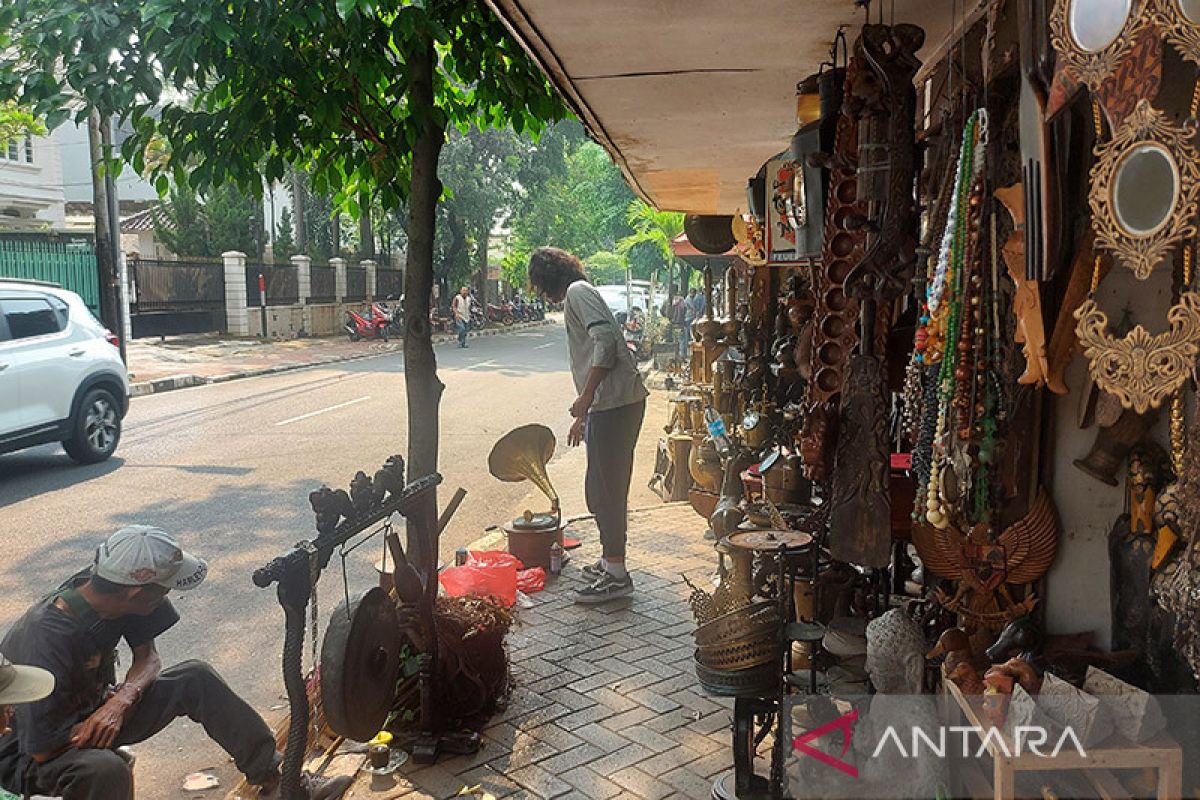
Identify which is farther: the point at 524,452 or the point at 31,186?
the point at 31,186

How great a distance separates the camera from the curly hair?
19.5ft

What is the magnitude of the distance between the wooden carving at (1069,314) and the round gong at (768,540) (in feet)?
5.23

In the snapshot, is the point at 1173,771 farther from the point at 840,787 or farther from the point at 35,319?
the point at 35,319

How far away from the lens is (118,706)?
3359 mm

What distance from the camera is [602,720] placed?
14.0ft

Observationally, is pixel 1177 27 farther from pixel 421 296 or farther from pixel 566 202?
pixel 566 202

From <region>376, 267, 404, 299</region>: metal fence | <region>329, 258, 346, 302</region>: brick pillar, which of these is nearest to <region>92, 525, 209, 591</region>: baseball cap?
<region>329, 258, 346, 302</region>: brick pillar

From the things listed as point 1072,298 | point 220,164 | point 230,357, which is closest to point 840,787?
point 1072,298

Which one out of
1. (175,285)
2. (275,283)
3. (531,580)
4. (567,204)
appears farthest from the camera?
(567,204)

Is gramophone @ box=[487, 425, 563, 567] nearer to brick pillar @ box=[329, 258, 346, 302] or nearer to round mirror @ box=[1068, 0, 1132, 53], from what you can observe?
round mirror @ box=[1068, 0, 1132, 53]

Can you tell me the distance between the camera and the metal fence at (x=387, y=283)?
1356 inches

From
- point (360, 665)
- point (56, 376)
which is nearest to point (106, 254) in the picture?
point (56, 376)

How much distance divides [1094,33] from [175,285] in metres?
25.5

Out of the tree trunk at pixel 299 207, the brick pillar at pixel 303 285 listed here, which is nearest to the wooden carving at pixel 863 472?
the brick pillar at pixel 303 285
